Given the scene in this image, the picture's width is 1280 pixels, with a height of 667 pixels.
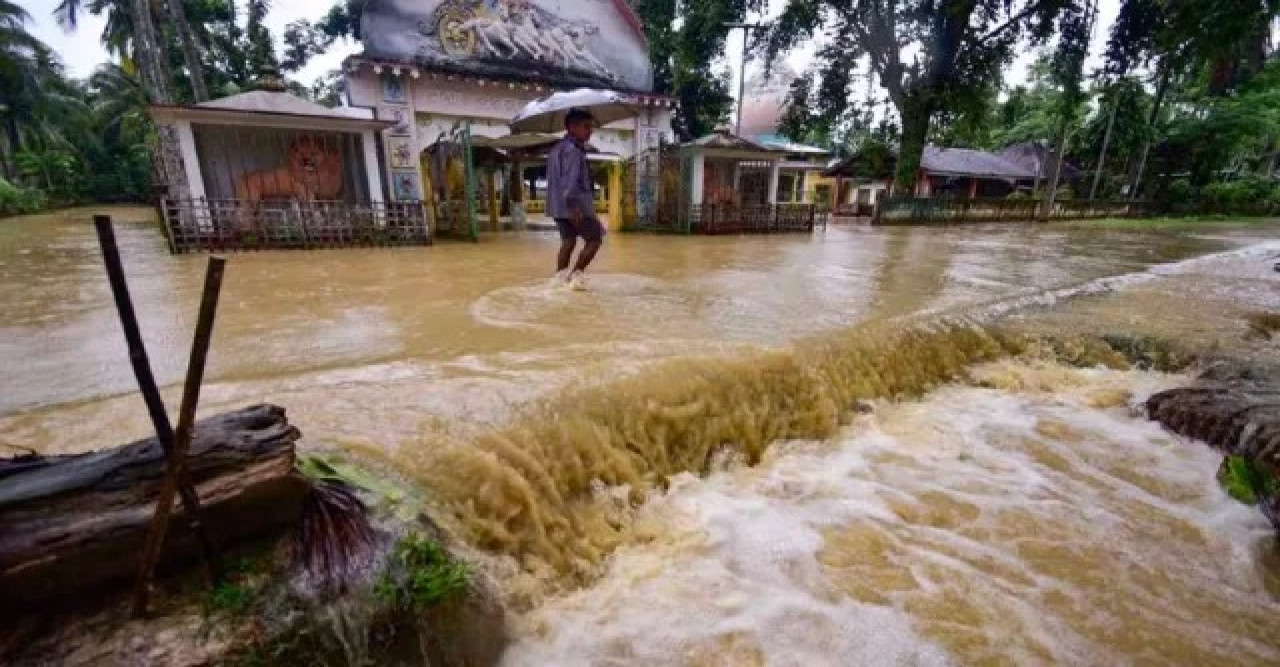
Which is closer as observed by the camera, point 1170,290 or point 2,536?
point 2,536

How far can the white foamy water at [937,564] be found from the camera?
7.67 ft

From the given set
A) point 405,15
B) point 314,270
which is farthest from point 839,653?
point 405,15

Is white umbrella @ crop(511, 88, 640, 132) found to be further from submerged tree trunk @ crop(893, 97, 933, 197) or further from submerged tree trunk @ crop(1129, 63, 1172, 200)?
submerged tree trunk @ crop(1129, 63, 1172, 200)

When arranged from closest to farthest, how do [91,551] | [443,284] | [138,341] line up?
[138,341] < [91,551] < [443,284]

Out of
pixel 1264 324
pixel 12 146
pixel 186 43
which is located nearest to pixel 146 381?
pixel 1264 324

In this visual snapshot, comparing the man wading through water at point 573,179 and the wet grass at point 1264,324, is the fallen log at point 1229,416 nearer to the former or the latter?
the wet grass at point 1264,324

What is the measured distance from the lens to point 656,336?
453cm

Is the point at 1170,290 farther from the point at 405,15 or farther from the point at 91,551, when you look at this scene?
the point at 405,15

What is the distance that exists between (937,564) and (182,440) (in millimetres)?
3115

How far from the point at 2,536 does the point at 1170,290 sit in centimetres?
1127

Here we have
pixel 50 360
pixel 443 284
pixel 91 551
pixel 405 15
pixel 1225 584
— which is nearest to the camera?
pixel 91 551

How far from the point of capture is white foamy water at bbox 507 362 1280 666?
2.34 metres

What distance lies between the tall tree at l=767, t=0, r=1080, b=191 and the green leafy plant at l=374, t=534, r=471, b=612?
1971cm

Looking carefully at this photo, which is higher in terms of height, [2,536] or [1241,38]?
[1241,38]
